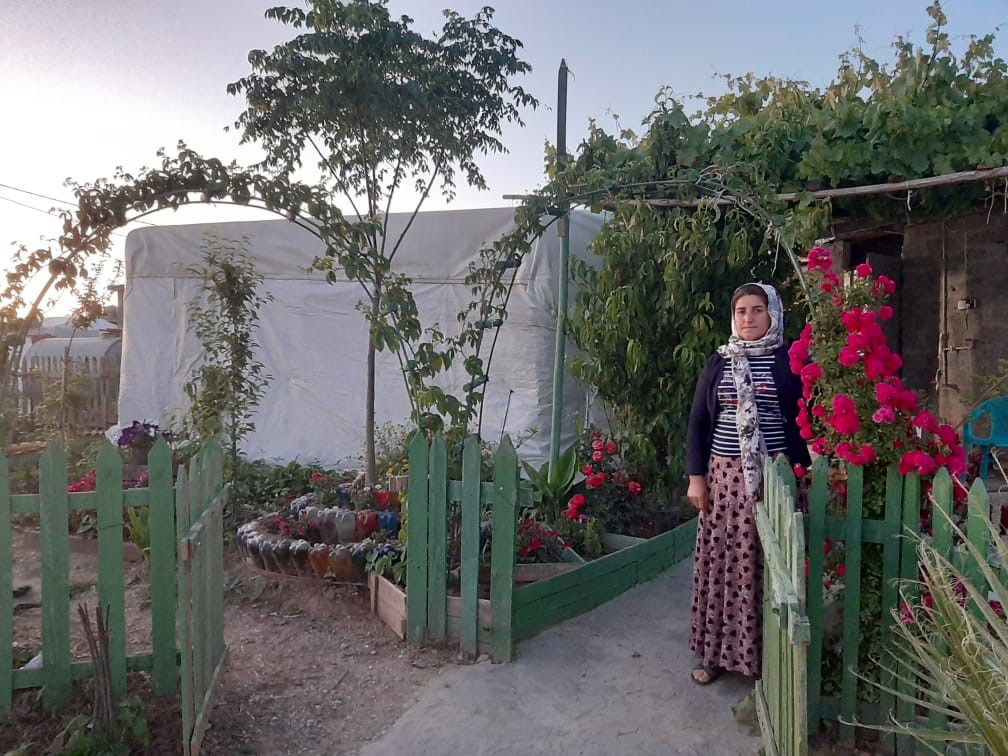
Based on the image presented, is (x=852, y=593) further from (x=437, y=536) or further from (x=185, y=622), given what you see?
(x=185, y=622)

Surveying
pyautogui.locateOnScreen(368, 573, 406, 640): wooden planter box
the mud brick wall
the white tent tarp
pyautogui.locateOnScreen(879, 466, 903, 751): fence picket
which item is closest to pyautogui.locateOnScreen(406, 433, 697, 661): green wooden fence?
pyautogui.locateOnScreen(368, 573, 406, 640): wooden planter box

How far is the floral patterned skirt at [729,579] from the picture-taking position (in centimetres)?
320

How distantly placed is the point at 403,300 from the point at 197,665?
186 cm

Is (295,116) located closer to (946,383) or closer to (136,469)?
(136,469)

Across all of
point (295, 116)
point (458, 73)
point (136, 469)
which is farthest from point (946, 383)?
point (136, 469)

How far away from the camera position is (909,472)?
103 inches

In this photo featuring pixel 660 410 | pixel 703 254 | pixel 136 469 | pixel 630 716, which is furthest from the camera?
pixel 136 469

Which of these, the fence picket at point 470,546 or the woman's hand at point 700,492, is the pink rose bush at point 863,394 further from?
the fence picket at point 470,546

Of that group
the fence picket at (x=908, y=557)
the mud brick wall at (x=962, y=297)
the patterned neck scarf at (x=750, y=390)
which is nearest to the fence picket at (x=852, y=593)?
the fence picket at (x=908, y=557)

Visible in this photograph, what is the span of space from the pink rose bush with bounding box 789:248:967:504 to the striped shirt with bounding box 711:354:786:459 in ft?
1.09

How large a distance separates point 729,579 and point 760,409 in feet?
2.41

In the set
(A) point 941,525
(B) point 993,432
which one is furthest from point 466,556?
(B) point 993,432

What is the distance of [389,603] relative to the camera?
399 centimetres

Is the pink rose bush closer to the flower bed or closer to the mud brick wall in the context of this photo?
the flower bed
